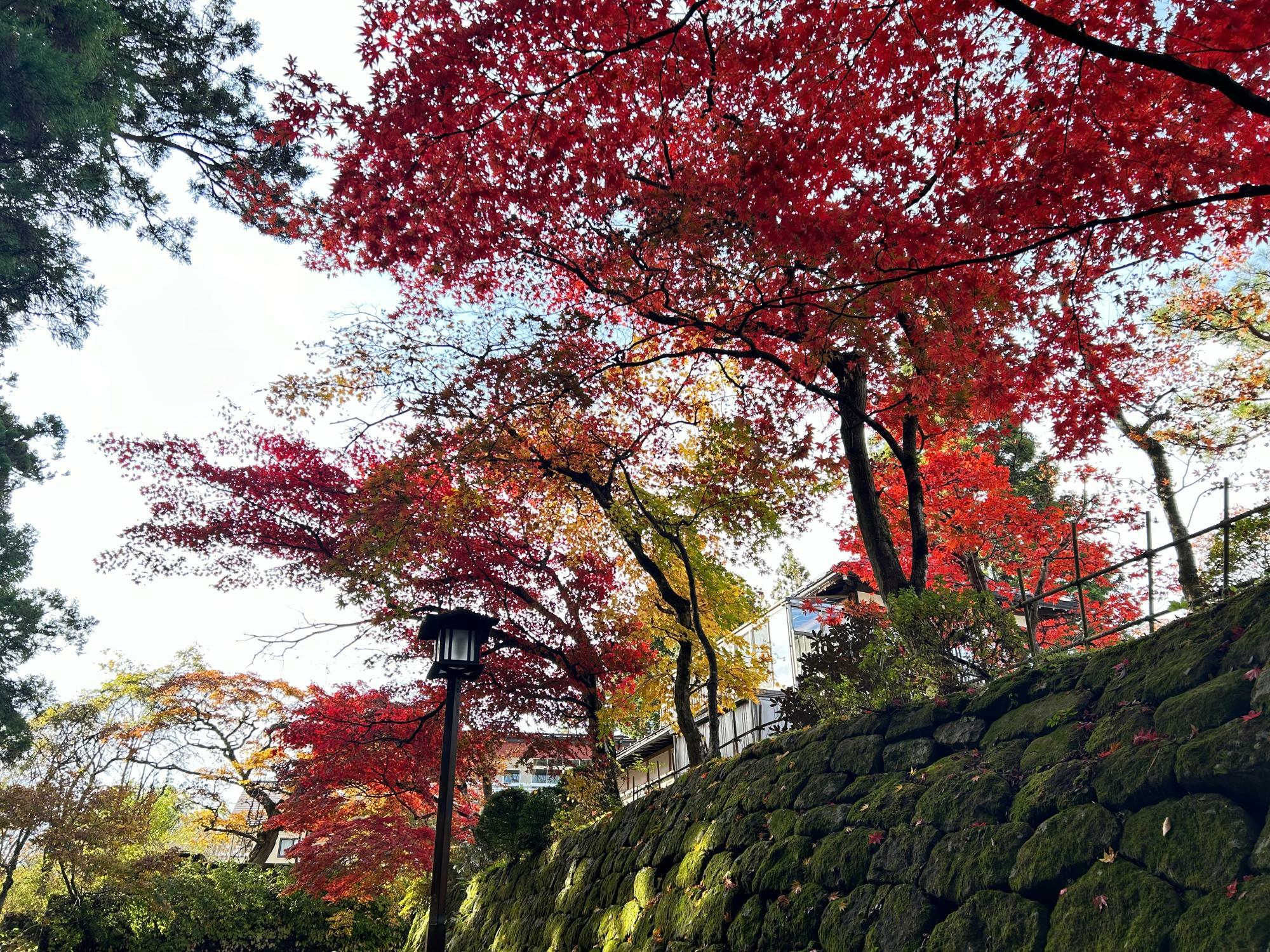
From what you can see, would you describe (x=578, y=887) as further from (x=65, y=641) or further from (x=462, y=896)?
(x=65, y=641)

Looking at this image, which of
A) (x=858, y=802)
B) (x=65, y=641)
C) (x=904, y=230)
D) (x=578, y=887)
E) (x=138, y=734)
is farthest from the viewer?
(x=138, y=734)

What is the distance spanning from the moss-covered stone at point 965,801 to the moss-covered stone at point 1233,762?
0.81m

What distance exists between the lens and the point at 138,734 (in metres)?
18.2

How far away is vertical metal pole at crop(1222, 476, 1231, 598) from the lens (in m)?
3.91

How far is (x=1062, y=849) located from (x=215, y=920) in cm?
1831

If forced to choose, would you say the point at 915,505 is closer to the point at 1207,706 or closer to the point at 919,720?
the point at 919,720

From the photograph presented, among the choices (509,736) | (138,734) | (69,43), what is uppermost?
(69,43)

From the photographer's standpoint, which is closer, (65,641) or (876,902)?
(876,902)

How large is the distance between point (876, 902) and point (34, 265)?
9870 millimetres

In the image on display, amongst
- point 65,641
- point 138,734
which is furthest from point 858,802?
point 138,734

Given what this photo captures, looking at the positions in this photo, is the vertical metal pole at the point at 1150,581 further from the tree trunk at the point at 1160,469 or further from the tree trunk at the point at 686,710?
the tree trunk at the point at 1160,469

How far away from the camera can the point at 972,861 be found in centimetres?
313

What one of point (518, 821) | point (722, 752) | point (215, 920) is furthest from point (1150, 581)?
point (215, 920)

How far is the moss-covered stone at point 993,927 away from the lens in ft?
8.88
